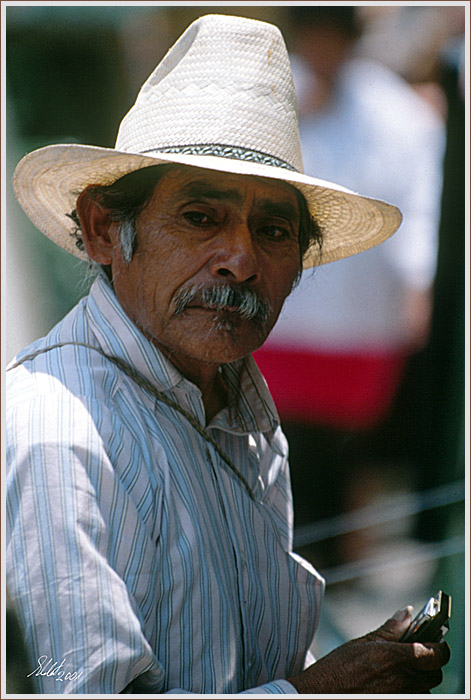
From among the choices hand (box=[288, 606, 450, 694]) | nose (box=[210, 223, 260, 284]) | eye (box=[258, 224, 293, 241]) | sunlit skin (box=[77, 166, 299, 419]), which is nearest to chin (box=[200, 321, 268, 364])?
sunlit skin (box=[77, 166, 299, 419])

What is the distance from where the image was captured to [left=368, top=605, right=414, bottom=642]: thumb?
158cm

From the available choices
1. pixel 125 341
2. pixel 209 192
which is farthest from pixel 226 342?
pixel 209 192

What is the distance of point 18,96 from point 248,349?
1.62 metres

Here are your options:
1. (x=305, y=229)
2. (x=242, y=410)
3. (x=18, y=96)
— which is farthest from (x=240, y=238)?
(x=18, y=96)

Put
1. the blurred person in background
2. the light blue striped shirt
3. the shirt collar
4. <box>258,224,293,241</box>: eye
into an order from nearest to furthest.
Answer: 1. the light blue striped shirt
2. the shirt collar
3. <box>258,224,293,241</box>: eye
4. the blurred person in background

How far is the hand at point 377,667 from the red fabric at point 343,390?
1.44m

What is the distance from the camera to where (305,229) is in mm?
1884

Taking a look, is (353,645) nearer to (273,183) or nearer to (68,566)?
(68,566)

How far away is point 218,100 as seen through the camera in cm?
154

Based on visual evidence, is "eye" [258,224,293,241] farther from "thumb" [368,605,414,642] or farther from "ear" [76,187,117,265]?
"thumb" [368,605,414,642]

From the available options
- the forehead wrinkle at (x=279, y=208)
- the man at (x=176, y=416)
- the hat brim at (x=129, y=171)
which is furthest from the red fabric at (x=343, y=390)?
the forehead wrinkle at (x=279, y=208)

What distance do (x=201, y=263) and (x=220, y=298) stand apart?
0.30ft

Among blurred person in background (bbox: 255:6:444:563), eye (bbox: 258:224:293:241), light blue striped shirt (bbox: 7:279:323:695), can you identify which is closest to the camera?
light blue striped shirt (bbox: 7:279:323:695)

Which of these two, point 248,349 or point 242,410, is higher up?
point 248,349
